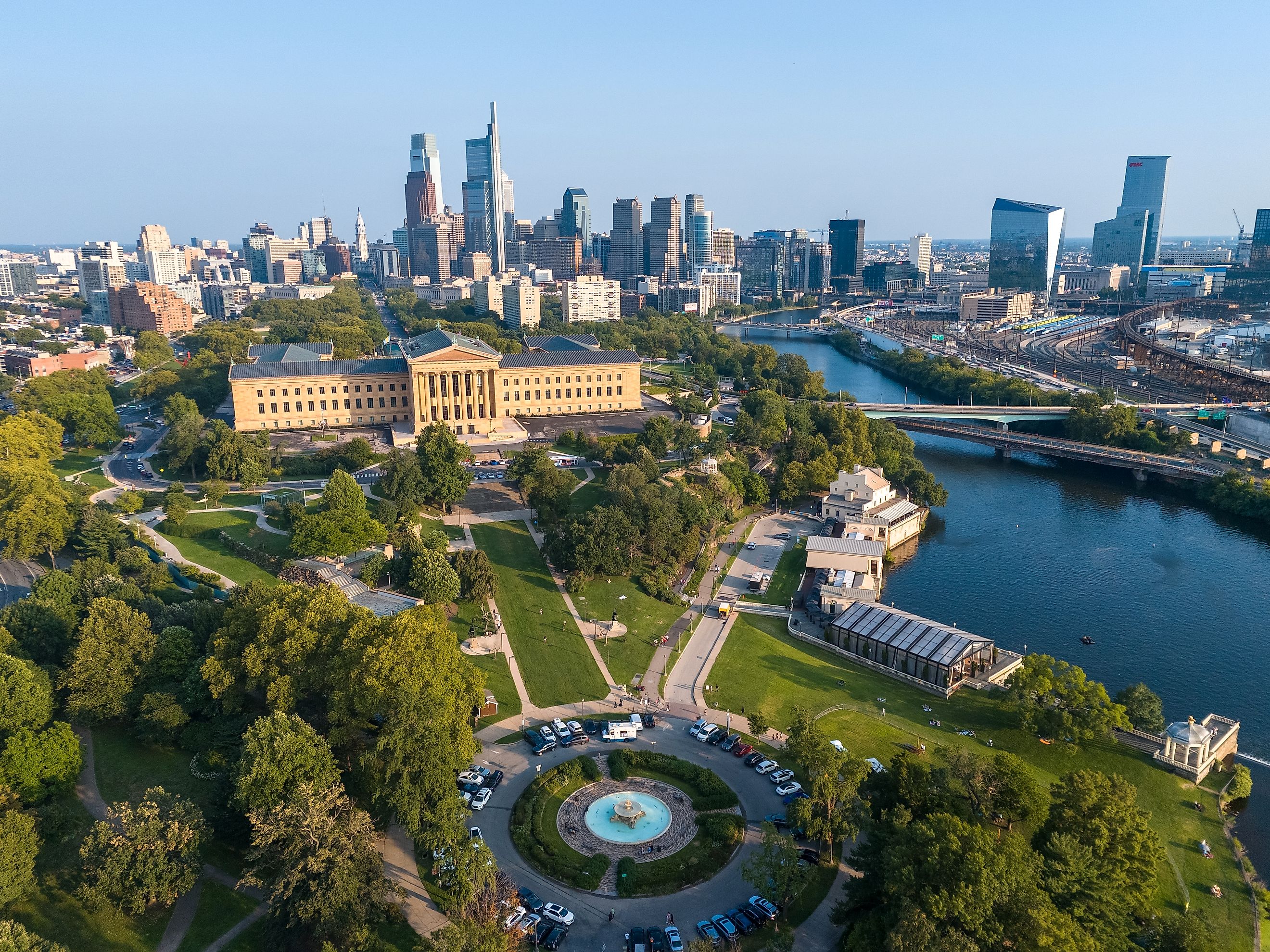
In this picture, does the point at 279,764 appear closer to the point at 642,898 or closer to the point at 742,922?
the point at 642,898

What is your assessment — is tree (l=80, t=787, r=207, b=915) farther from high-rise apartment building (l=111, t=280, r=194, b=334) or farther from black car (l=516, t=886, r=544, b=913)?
high-rise apartment building (l=111, t=280, r=194, b=334)

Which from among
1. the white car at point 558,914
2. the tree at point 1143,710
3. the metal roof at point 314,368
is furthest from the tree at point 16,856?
the metal roof at point 314,368

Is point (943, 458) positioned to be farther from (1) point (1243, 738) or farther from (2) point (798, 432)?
(1) point (1243, 738)

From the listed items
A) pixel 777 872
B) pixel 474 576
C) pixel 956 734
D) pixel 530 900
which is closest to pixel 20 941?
pixel 530 900

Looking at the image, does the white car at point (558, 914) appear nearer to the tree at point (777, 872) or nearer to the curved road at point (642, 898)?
the curved road at point (642, 898)

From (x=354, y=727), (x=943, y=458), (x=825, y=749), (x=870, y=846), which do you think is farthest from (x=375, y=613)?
(x=943, y=458)
